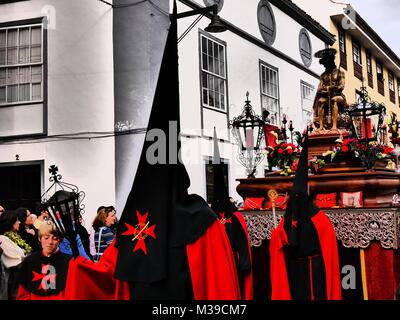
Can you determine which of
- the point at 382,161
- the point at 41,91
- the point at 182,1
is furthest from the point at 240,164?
the point at 382,161

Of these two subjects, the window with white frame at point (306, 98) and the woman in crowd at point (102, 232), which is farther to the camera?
the window with white frame at point (306, 98)

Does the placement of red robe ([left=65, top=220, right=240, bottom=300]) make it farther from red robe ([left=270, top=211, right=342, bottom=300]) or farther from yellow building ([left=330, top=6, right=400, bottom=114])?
yellow building ([left=330, top=6, right=400, bottom=114])

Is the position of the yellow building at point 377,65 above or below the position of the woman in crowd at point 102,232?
above

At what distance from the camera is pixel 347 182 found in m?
6.94

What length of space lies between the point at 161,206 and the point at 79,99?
974cm

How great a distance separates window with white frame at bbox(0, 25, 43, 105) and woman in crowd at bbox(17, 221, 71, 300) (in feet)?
27.0

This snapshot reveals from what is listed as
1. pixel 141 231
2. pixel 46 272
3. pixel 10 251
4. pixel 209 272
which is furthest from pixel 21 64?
pixel 209 272

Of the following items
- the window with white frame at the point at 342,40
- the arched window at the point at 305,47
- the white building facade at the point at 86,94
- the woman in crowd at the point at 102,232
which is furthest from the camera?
the window with white frame at the point at 342,40

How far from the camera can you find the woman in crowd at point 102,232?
744cm

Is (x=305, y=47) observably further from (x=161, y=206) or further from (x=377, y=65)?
(x=161, y=206)

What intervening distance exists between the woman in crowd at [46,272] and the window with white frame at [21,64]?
8233mm

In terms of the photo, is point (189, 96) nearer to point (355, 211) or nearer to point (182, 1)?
point (182, 1)

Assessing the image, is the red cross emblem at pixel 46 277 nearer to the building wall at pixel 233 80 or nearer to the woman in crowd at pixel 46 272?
the woman in crowd at pixel 46 272

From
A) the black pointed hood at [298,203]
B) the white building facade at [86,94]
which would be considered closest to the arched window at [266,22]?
the white building facade at [86,94]
